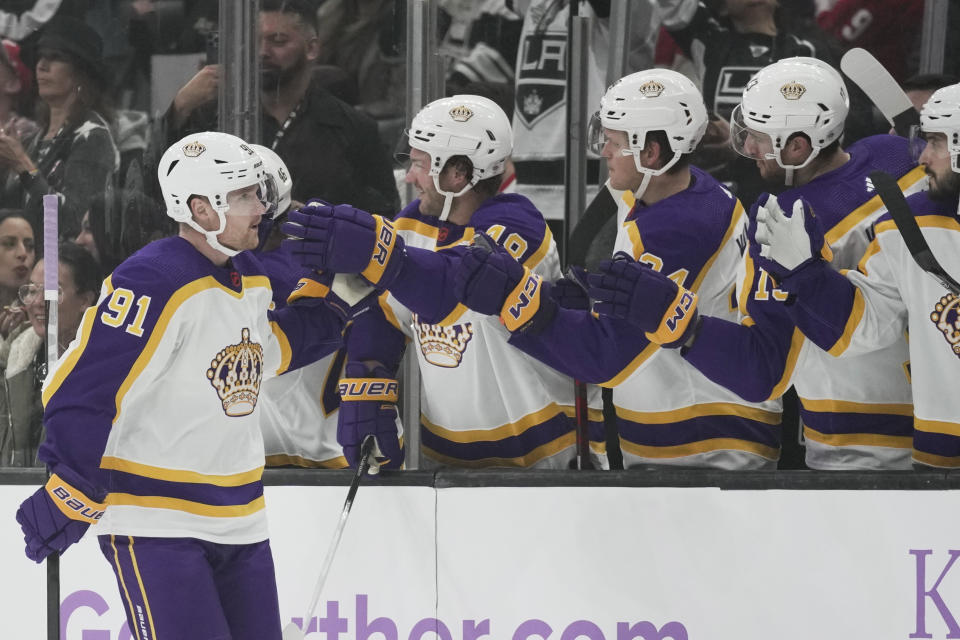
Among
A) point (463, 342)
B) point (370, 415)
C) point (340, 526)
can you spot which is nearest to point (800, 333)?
point (463, 342)

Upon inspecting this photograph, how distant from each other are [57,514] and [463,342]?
110 centimetres

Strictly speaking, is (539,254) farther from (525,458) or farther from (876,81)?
(876,81)

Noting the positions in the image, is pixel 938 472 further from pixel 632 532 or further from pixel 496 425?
pixel 496 425

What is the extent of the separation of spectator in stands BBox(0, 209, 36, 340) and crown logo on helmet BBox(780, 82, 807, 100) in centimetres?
196

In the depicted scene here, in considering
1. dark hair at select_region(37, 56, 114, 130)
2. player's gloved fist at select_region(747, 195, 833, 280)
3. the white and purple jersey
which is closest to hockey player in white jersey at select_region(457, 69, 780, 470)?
player's gloved fist at select_region(747, 195, 833, 280)

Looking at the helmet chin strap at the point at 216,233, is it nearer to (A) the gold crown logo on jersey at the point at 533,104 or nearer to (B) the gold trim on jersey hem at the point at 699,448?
(B) the gold trim on jersey hem at the point at 699,448

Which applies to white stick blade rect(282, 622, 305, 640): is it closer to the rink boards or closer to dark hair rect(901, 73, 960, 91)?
the rink boards

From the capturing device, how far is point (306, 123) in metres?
3.87

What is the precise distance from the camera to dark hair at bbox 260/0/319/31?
3838mm

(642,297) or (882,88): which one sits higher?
(882,88)

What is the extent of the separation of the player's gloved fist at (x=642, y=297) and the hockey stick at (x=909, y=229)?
0.45 m

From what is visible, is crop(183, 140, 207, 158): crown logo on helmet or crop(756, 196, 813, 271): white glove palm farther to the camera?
crop(756, 196, 813, 271): white glove palm

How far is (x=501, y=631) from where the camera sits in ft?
10.3

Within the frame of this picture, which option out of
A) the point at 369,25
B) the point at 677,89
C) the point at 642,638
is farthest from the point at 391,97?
the point at 642,638
